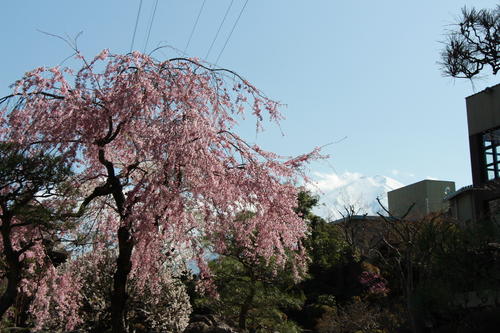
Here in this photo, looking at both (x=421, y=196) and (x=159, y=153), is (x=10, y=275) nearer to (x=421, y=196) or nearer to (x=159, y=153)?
(x=159, y=153)

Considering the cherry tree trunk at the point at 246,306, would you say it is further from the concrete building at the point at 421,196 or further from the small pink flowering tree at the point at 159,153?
the concrete building at the point at 421,196

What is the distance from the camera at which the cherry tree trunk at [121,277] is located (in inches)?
373

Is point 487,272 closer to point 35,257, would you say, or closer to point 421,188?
point 35,257

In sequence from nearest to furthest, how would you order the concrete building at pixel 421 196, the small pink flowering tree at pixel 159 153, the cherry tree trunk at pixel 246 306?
the small pink flowering tree at pixel 159 153 → the cherry tree trunk at pixel 246 306 → the concrete building at pixel 421 196

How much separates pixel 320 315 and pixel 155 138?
16302 mm

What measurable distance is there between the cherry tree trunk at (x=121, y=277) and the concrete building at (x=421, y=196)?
2575 centimetres

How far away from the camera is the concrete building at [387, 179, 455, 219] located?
33812 mm

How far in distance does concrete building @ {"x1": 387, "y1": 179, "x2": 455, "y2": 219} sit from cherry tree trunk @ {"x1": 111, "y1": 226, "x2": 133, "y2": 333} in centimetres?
2575

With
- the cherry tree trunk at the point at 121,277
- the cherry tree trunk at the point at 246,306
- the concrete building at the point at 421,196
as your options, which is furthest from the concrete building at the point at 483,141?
the concrete building at the point at 421,196

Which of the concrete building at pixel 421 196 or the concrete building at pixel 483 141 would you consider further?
the concrete building at pixel 421 196

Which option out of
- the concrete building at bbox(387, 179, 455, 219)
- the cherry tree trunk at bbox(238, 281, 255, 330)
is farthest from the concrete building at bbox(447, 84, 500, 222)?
the concrete building at bbox(387, 179, 455, 219)

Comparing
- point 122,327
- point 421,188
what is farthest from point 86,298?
point 421,188

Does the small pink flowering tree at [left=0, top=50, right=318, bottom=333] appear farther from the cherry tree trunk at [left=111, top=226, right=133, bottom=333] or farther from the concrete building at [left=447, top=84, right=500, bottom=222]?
the concrete building at [left=447, top=84, right=500, bottom=222]

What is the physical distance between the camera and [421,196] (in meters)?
35.3
